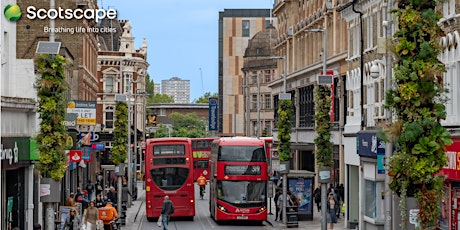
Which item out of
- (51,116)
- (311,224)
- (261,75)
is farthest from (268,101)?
(51,116)

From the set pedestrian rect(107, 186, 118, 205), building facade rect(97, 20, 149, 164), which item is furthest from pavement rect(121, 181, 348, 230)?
building facade rect(97, 20, 149, 164)

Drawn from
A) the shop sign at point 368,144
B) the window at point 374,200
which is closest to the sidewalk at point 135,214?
the window at point 374,200

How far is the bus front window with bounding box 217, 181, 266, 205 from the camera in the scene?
51188 millimetres

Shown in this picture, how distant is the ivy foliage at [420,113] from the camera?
19906 millimetres

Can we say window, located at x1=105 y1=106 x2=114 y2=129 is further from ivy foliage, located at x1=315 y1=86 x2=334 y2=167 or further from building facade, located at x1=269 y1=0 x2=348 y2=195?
ivy foliage, located at x1=315 y1=86 x2=334 y2=167

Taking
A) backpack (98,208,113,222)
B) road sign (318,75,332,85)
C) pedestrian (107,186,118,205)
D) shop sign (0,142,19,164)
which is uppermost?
road sign (318,75,332,85)

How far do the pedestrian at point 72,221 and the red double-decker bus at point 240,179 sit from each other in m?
14.4

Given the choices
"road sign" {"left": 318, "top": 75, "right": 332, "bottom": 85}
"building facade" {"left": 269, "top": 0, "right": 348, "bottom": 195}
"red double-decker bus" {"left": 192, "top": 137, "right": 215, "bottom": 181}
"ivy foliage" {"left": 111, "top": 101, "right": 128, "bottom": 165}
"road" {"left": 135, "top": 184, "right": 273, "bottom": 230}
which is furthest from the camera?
"red double-decker bus" {"left": 192, "top": 137, "right": 215, "bottom": 181}

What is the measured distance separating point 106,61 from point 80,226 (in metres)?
76.3

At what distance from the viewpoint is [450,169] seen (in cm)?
3117

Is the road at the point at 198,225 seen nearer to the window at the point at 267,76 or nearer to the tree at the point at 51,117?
the tree at the point at 51,117

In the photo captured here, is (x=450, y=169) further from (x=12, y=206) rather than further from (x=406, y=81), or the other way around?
(x=12, y=206)

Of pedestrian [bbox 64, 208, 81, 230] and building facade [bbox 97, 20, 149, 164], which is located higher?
building facade [bbox 97, 20, 149, 164]

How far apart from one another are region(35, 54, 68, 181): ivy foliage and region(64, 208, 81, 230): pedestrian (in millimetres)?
6041
